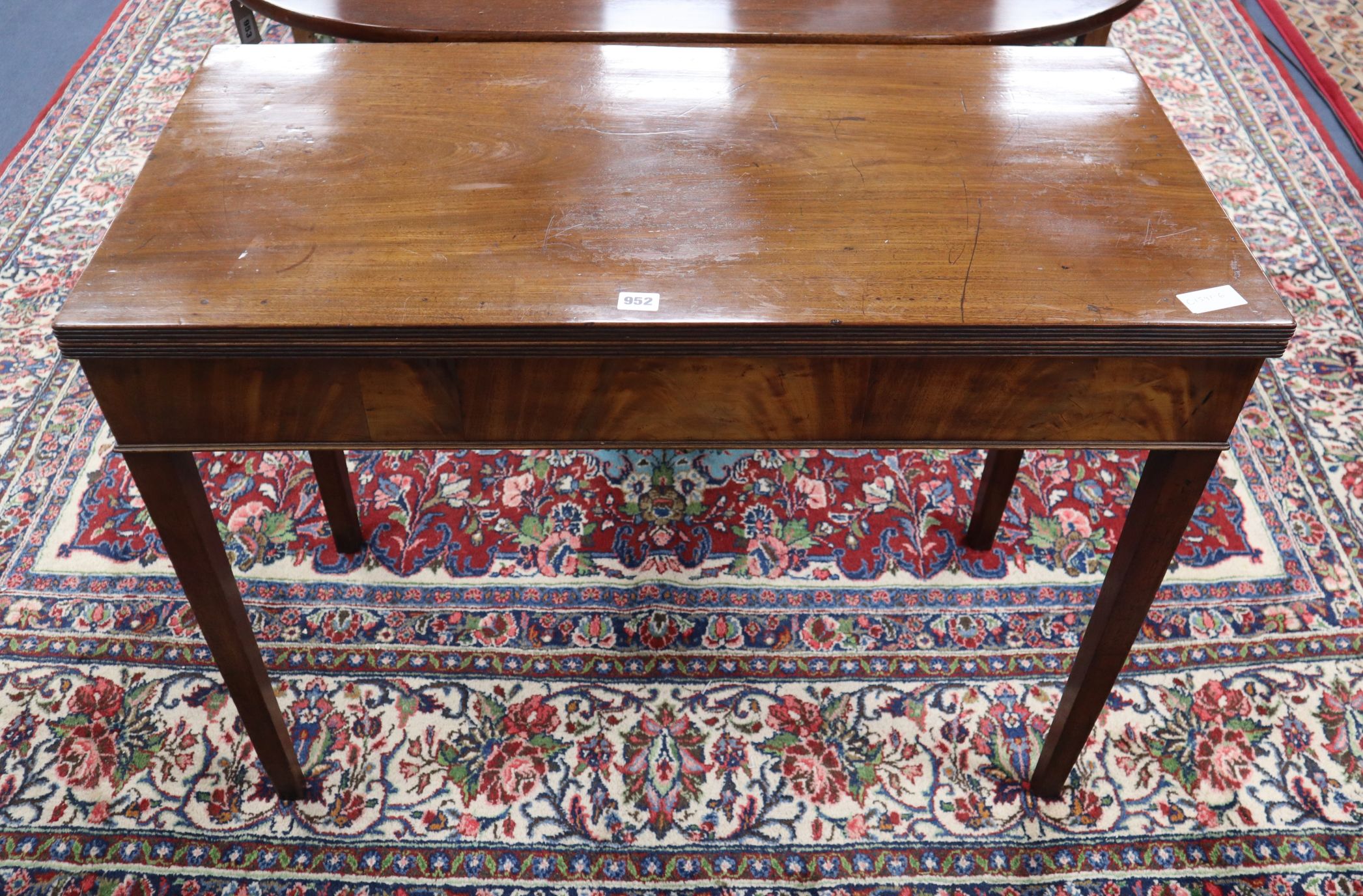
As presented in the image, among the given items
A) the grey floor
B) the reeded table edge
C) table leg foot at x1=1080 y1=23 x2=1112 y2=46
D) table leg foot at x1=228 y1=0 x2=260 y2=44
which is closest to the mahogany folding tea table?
the reeded table edge

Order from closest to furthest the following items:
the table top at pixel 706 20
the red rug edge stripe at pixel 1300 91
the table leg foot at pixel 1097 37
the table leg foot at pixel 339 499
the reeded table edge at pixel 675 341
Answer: the reeded table edge at pixel 675 341 → the table leg foot at pixel 339 499 → the table top at pixel 706 20 → the table leg foot at pixel 1097 37 → the red rug edge stripe at pixel 1300 91

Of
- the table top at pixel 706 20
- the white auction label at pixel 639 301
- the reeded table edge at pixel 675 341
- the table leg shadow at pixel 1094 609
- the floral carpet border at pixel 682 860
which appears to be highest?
the white auction label at pixel 639 301

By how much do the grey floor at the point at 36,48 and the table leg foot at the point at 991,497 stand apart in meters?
2.69

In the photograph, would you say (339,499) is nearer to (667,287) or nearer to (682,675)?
(682,675)

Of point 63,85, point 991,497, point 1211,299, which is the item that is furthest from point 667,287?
point 63,85

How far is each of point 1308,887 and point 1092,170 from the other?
3.42ft

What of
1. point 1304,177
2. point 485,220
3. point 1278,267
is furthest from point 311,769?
point 1304,177

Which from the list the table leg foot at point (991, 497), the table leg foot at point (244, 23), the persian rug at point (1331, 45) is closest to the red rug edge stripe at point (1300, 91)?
the persian rug at point (1331, 45)

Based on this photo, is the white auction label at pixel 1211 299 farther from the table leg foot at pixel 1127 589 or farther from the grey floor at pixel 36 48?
the grey floor at pixel 36 48

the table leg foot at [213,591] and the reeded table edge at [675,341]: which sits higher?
the reeded table edge at [675,341]

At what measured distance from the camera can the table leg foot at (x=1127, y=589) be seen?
1.13 m

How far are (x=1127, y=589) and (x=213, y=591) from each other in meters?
1.09

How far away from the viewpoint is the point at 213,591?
48.5 inches

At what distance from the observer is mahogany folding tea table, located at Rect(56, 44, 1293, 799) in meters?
1.00
